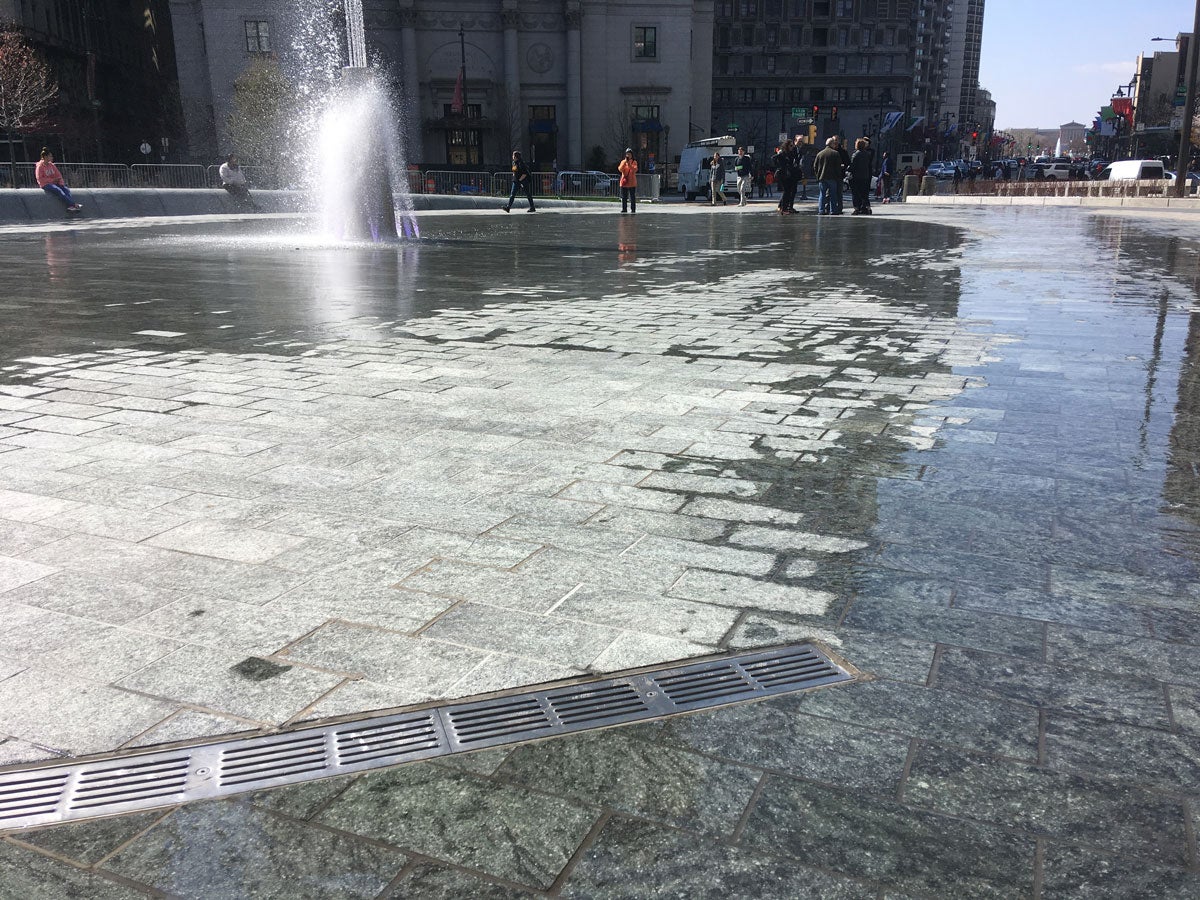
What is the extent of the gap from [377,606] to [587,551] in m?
0.91

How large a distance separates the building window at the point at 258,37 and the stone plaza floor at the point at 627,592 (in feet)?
184

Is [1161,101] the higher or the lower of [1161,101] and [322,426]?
the higher

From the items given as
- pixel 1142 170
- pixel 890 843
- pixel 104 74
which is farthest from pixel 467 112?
pixel 890 843

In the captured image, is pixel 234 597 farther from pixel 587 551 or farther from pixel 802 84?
pixel 802 84

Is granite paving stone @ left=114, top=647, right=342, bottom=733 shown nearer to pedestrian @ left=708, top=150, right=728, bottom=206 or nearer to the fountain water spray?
the fountain water spray

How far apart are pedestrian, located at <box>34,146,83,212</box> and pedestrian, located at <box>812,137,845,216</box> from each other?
2084cm

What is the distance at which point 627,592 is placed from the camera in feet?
12.0

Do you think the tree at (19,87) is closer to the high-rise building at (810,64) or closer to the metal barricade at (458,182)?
the metal barricade at (458,182)

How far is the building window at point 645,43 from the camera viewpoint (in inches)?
2450

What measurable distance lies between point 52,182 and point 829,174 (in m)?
21.5

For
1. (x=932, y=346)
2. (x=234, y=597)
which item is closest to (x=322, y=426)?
(x=234, y=597)

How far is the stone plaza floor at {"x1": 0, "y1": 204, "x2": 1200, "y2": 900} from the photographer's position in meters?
2.32

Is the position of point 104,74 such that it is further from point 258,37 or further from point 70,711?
point 70,711

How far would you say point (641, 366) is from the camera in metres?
7.71
